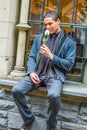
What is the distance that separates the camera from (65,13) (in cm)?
480

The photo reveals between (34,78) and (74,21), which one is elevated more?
(74,21)

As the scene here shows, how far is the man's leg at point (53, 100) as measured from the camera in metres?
4.09

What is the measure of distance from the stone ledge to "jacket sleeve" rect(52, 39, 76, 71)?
0.91ft

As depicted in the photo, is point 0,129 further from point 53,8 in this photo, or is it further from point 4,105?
point 53,8

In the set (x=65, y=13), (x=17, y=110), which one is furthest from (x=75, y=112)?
(x=65, y=13)

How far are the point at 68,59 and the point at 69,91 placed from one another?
1.22 feet

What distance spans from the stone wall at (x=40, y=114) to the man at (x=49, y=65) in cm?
16

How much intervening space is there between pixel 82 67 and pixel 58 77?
50 centimetres

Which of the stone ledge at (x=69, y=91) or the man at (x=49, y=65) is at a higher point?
the man at (x=49, y=65)

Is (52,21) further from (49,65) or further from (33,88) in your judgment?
(33,88)

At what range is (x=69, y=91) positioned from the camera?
14.3ft

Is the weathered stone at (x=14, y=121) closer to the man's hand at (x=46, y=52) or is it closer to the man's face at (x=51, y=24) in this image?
the man's hand at (x=46, y=52)

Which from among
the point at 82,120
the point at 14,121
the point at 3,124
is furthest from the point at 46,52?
the point at 3,124

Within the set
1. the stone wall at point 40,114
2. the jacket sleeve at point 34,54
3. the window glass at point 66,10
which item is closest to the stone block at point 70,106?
the stone wall at point 40,114
